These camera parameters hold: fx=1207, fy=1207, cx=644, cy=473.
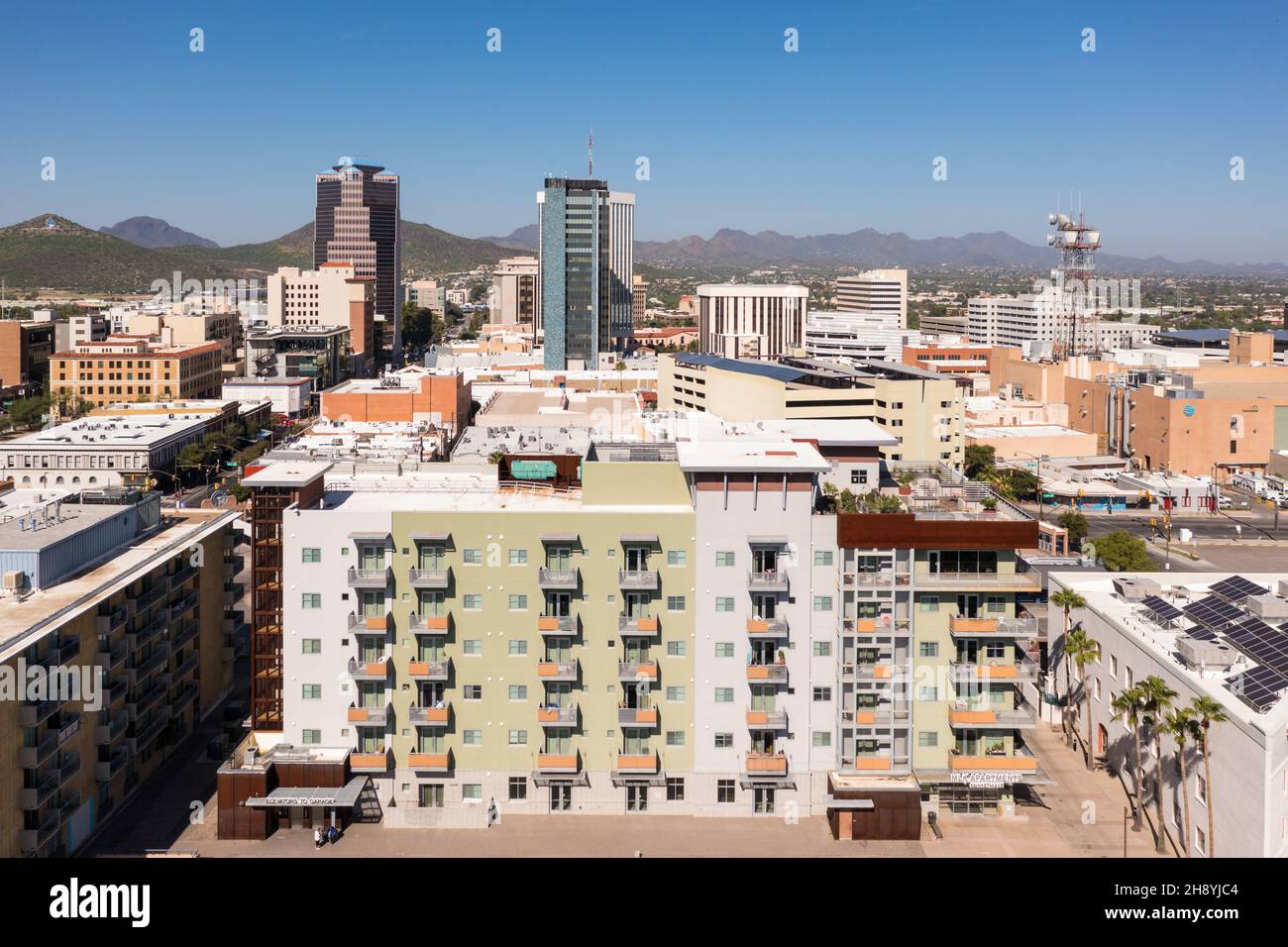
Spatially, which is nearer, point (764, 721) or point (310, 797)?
point (310, 797)

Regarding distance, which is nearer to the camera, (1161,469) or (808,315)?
(1161,469)

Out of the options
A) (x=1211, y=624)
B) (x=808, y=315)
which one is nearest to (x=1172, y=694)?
(x=1211, y=624)

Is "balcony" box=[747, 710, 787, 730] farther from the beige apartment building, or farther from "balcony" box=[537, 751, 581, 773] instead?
the beige apartment building

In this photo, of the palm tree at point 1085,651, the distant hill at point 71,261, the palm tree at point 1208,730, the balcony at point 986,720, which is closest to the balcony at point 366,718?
the balcony at point 986,720

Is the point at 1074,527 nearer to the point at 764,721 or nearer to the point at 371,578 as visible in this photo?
the point at 764,721

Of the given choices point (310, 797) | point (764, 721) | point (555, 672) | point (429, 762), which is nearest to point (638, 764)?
point (555, 672)
